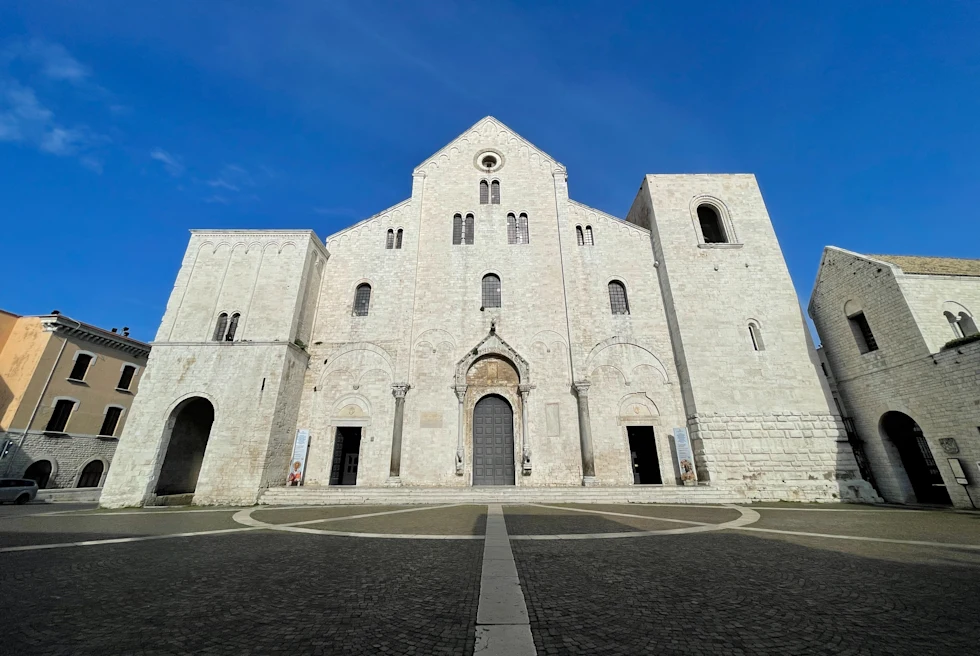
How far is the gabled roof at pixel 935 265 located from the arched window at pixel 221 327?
26.3m

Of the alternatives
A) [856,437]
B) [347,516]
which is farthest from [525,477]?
[856,437]

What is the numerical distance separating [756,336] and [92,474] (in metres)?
35.3

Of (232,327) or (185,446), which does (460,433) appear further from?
(185,446)

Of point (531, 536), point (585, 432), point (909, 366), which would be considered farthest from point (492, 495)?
point (909, 366)

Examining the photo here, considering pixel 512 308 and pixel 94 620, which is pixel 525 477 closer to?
pixel 512 308

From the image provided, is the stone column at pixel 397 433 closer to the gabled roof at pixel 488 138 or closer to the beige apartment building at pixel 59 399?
the gabled roof at pixel 488 138

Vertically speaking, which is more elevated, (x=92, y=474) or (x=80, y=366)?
(x=80, y=366)

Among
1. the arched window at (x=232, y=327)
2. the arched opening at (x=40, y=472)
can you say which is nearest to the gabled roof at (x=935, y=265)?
the arched window at (x=232, y=327)

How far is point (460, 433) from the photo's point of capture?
15070 mm

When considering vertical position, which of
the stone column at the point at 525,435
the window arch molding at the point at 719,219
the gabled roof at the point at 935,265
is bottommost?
the stone column at the point at 525,435

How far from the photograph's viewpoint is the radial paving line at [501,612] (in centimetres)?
251

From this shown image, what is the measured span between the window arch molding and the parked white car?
3226cm

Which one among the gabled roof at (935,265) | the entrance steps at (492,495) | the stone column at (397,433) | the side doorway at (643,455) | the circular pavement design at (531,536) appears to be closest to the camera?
the circular pavement design at (531,536)

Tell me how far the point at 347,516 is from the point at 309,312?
10388mm
